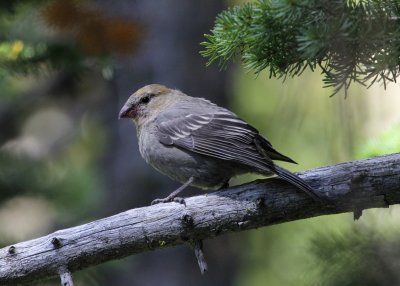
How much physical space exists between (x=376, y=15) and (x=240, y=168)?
6.78 ft

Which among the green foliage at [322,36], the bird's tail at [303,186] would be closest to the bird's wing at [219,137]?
the bird's tail at [303,186]

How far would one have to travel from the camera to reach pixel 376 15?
2951 millimetres

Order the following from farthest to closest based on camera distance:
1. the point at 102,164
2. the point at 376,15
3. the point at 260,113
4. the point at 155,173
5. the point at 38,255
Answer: the point at 260,113 < the point at 102,164 < the point at 155,173 < the point at 38,255 < the point at 376,15

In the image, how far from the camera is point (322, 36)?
2.91m

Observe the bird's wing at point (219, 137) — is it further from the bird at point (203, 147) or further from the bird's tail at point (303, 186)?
the bird's tail at point (303, 186)

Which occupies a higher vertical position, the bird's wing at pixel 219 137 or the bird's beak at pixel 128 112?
the bird's wing at pixel 219 137

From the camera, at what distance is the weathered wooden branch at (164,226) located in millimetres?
3920

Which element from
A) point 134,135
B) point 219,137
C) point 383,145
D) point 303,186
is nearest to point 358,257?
point 303,186

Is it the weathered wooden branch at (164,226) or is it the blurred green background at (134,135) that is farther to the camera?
the weathered wooden branch at (164,226)

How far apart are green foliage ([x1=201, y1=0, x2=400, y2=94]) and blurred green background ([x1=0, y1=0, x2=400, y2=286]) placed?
0.13 metres

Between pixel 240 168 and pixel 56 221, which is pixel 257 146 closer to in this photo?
pixel 240 168

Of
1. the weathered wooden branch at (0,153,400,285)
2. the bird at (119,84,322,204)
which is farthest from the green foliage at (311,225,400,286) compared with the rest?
the bird at (119,84,322,204)

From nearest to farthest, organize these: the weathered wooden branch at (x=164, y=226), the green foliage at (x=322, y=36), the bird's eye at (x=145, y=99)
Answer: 1. the green foliage at (x=322, y=36)
2. the weathered wooden branch at (x=164, y=226)
3. the bird's eye at (x=145, y=99)

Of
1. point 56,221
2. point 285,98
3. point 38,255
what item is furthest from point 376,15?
point 56,221
